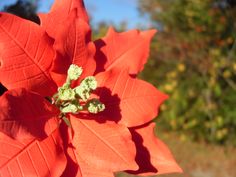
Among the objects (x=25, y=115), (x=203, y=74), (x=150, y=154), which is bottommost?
(x=203, y=74)

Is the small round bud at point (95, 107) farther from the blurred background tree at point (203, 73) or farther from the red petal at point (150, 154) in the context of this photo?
the blurred background tree at point (203, 73)

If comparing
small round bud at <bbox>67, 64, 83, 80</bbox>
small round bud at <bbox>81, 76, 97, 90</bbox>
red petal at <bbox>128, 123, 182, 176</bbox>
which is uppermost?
small round bud at <bbox>67, 64, 83, 80</bbox>

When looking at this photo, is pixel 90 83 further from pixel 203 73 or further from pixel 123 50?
pixel 203 73

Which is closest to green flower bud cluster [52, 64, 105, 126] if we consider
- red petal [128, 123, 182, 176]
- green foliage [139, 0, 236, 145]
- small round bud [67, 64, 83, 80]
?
small round bud [67, 64, 83, 80]

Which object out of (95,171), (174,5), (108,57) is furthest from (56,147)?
(174,5)

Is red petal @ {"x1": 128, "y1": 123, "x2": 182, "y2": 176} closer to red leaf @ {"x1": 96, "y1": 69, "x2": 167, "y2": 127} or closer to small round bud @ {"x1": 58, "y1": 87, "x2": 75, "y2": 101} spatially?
red leaf @ {"x1": 96, "y1": 69, "x2": 167, "y2": 127}

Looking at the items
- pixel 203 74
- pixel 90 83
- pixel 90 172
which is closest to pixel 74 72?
pixel 90 83
